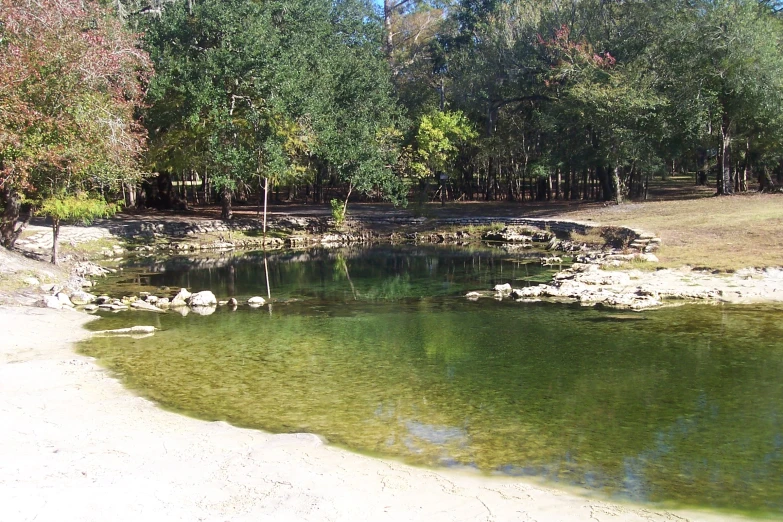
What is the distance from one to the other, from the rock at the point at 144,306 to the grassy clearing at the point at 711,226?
54.8ft

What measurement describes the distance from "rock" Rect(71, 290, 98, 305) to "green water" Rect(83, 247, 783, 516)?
236cm

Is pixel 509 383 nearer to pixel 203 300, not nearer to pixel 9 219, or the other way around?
pixel 203 300

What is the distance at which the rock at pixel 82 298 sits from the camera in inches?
860

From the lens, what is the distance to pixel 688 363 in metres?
14.4

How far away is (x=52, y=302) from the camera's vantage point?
20.1m

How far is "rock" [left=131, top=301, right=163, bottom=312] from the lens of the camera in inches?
851

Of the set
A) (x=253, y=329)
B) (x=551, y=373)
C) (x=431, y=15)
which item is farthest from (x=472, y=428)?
(x=431, y=15)

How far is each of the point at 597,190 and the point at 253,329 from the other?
42884mm

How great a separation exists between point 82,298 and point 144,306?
1987 mm

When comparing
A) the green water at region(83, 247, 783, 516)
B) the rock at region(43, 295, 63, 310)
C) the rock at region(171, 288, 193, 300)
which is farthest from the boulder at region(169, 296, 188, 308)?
the rock at region(43, 295, 63, 310)

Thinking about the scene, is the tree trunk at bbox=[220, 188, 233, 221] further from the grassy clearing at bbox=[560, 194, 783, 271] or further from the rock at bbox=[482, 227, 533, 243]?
the grassy clearing at bbox=[560, 194, 783, 271]

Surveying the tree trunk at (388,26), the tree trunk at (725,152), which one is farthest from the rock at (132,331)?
the tree trunk at (388,26)

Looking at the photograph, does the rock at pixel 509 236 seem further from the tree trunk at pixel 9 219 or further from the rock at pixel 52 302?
the rock at pixel 52 302

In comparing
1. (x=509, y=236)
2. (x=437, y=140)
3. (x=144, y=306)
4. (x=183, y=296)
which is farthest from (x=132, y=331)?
(x=437, y=140)
